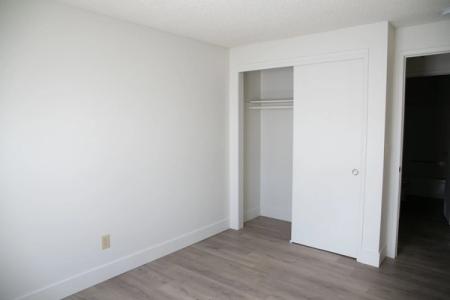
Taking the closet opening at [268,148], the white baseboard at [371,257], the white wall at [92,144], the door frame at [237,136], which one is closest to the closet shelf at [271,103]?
the closet opening at [268,148]

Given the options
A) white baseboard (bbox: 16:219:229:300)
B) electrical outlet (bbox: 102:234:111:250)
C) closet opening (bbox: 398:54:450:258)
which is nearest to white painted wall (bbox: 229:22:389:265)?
white baseboard (bbox: 16:219:229:300)

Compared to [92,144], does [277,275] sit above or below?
below

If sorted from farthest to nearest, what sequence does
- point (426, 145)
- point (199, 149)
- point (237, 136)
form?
point (426, 145) < point (237, 136) < point (199, 149)

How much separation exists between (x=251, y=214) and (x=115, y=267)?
224cm

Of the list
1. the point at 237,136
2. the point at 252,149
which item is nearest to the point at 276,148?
the point at 252,149

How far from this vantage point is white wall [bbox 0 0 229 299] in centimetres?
230

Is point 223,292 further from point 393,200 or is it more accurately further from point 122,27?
point 122,27

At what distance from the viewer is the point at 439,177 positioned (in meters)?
5.96

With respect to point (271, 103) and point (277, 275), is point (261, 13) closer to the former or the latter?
point (271, 103)

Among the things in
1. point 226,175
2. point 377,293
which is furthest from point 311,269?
point 226,175

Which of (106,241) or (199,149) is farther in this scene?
(199,149)

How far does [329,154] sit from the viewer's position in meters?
3.42

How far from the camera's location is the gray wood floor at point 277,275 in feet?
8.84

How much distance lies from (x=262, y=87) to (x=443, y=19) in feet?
7.56
